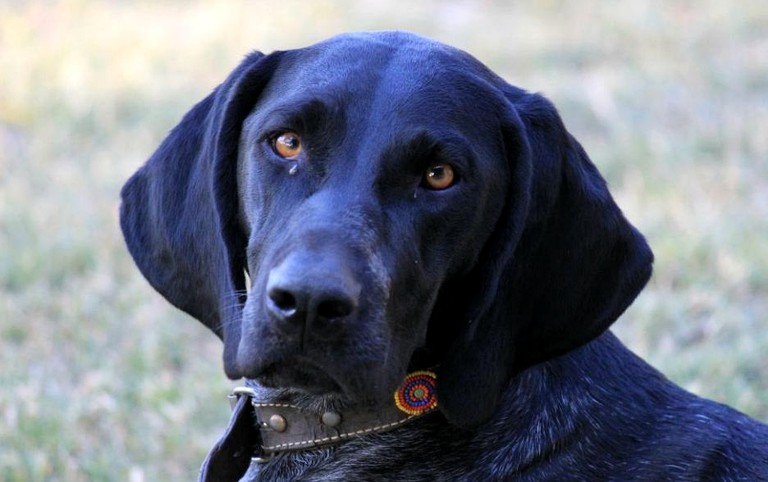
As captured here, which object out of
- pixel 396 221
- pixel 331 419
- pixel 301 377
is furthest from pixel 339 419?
pixel 396 221

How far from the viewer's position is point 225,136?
13.2ft

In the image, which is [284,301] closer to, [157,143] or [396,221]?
[396,221]

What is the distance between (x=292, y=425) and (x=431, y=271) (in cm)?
65

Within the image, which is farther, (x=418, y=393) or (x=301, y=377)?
(x=418, y=393)

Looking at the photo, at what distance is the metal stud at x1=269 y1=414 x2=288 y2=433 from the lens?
395cm

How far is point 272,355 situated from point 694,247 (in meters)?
4.74

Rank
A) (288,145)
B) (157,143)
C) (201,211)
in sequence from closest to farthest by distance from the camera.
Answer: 1. (288,145)
2. (201,211)
3. (157,143)

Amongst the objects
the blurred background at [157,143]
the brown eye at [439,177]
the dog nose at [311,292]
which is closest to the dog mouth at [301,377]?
the dog nose at [311,292]

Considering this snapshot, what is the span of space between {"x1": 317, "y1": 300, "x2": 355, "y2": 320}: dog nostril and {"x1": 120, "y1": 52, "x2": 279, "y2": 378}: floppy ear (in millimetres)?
530

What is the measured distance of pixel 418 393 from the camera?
391 cm

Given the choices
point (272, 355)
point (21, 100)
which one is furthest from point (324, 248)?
point (21, 100)

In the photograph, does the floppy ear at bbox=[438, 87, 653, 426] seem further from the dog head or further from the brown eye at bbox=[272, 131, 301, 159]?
the brown eye at bbox=[272, 131, 301, 159]

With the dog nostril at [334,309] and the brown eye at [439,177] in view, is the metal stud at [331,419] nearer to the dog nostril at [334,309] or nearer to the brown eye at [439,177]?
the dog nostril at [334,309]

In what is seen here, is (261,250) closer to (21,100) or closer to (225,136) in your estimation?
(225,136)
